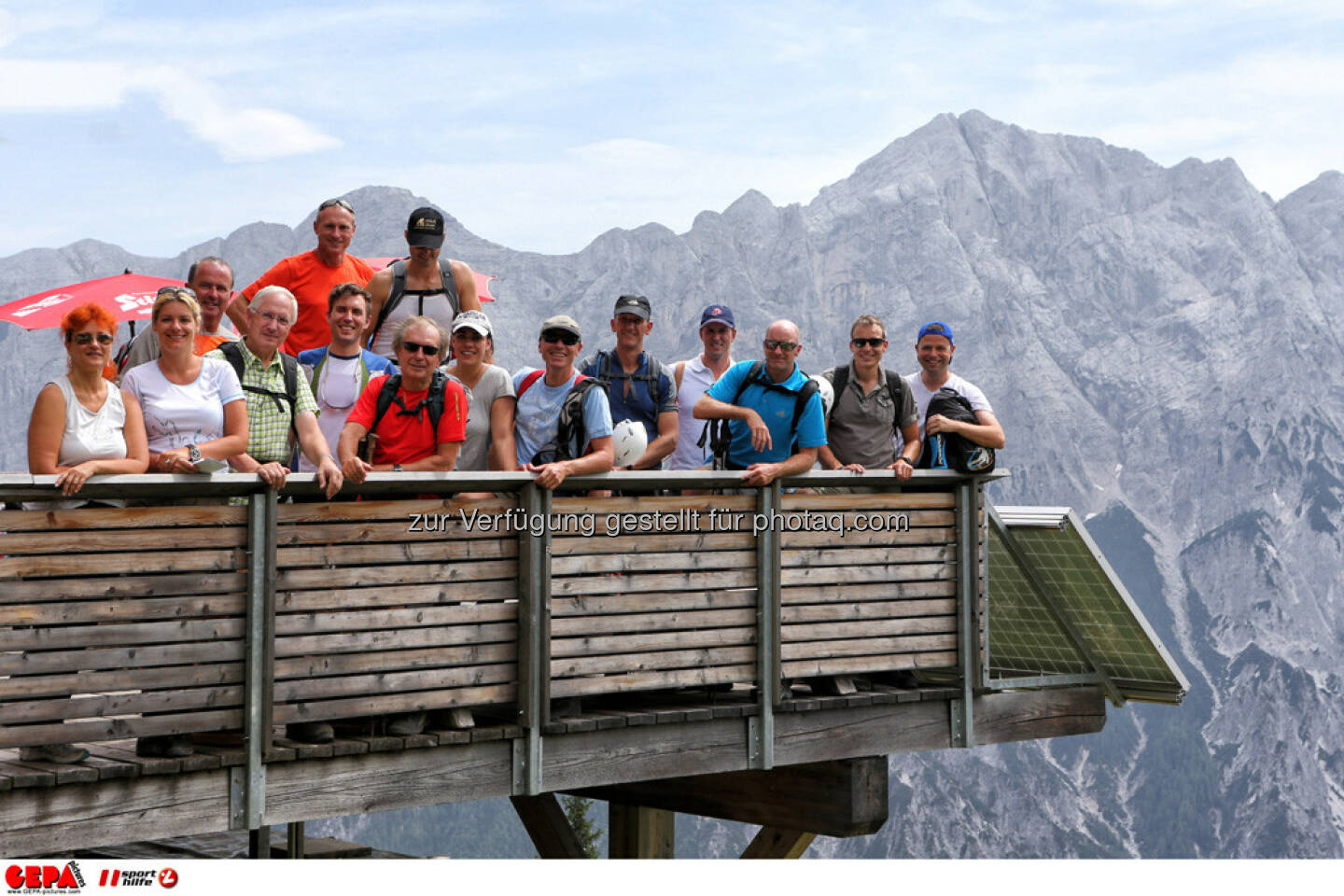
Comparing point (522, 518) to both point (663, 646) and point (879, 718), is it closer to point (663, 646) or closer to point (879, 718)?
point (663, 646)

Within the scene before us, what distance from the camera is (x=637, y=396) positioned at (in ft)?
29.0

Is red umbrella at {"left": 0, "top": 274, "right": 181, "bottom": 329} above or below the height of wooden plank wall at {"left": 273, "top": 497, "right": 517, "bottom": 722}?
above

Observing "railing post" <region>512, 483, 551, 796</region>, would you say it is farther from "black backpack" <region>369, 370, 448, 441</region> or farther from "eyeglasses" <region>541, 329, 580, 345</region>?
"eyeglasses" <region>541, 329, 580, 345</region>

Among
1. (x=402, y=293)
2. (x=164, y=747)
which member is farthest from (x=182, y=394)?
(x=402, y=293)

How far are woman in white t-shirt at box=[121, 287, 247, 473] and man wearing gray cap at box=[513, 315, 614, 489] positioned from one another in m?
1.62

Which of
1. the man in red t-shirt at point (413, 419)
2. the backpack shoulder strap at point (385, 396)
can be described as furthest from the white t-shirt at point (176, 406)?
the backpack shoulder strap at point (385, 396)

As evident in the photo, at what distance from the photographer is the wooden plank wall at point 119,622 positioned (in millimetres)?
6285

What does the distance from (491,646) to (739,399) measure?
2.21 meters

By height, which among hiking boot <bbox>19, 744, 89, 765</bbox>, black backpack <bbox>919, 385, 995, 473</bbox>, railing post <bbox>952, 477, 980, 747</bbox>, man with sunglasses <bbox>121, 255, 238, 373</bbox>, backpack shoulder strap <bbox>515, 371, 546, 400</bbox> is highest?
man with sunglasses <bbox>121, 255, 238, 373</bbox>

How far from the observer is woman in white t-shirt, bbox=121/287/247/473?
22.5 ft

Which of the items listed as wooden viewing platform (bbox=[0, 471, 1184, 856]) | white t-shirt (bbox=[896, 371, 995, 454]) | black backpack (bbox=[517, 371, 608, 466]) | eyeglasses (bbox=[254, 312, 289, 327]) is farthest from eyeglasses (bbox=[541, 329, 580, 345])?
white t-shirt (bbox=[896, 371, 995, 454])

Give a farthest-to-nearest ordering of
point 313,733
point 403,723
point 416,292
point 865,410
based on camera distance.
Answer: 1. point 865,410
2. point 416,292
3. point 403,723
4. point 313,733

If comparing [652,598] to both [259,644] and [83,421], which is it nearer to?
[259,644]
